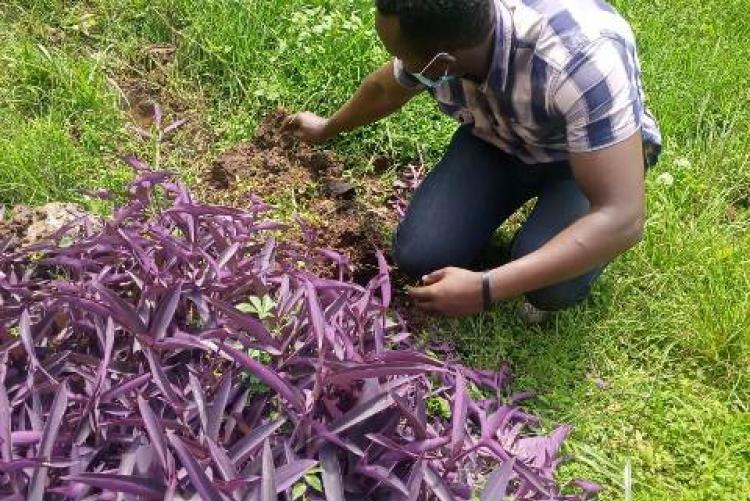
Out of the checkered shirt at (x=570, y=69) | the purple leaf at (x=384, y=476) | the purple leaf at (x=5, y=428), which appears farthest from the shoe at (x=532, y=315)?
the purple leaf at (x=5, y=428)

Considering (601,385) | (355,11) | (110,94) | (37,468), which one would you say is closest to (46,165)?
(110,94)

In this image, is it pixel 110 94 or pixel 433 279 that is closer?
pixel 433 279

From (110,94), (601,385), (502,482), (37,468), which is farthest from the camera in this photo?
(110,94)

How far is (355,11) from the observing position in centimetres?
290

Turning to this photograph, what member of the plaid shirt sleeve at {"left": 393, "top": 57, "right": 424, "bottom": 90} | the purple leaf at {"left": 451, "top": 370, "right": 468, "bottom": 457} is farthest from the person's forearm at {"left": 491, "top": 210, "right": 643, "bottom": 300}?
the plaid shirt sleeve at {"left": 393, "top": 57, "right": 424, "bottom": 90}

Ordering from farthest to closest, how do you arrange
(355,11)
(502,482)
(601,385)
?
(355,11), (601,385), (502,482)

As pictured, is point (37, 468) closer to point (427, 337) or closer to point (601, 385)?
point (427, 337)

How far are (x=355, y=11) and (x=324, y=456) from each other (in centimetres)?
186

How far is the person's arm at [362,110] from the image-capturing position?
2299 millimetres

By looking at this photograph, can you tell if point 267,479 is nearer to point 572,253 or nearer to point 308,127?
point 572,253

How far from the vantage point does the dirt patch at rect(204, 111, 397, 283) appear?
96.8 inches

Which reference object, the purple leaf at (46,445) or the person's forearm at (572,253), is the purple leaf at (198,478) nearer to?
the purple leaf at (46,445)

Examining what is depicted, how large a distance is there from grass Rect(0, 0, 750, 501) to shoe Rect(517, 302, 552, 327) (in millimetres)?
30

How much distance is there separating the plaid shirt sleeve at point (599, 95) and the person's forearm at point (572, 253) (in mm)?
172
